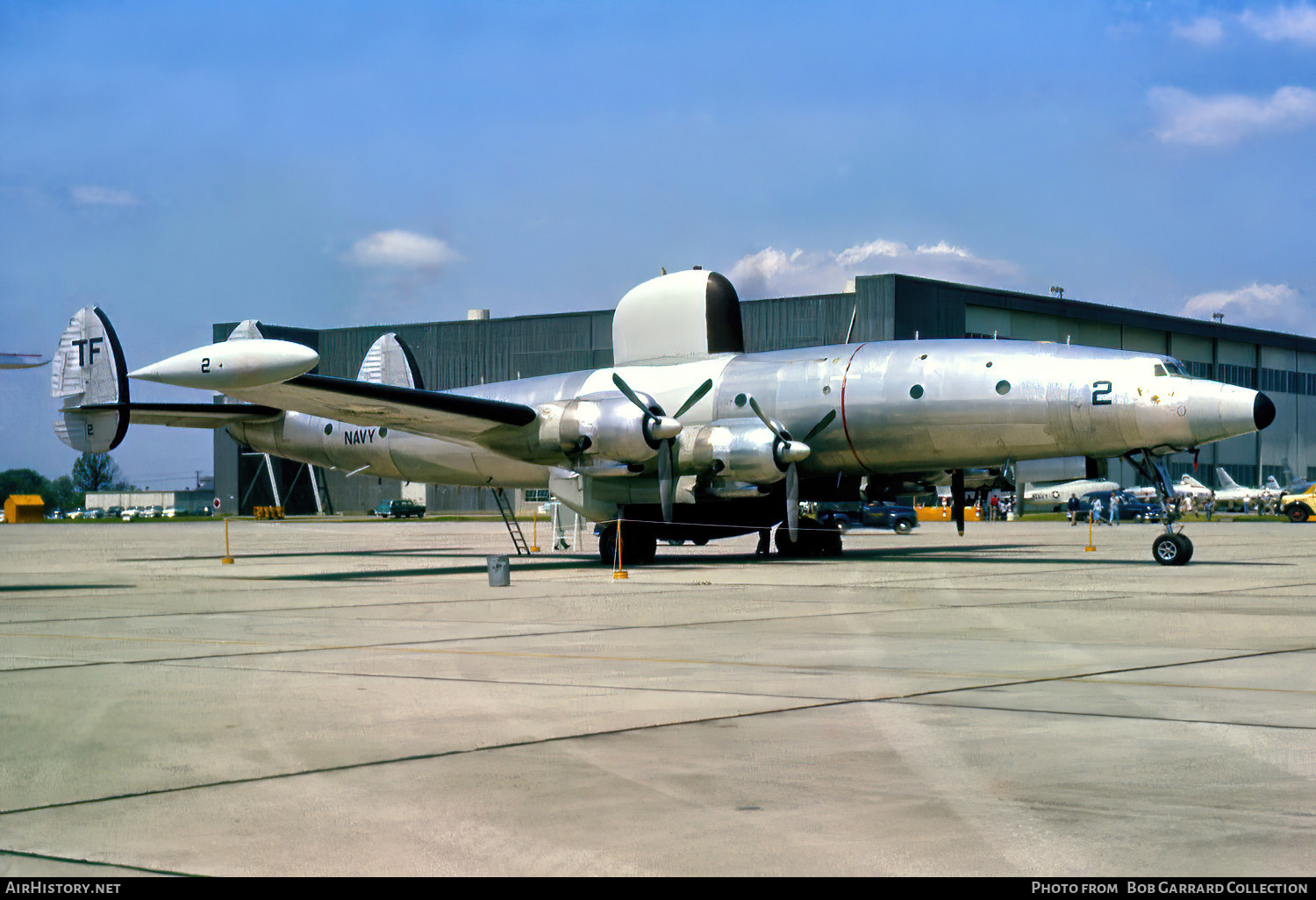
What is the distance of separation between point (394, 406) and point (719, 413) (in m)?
6.94

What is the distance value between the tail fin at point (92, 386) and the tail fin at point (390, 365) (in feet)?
24.3

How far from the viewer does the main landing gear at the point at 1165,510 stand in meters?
23.7

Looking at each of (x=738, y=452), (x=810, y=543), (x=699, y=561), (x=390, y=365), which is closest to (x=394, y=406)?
(x=738, y=452)

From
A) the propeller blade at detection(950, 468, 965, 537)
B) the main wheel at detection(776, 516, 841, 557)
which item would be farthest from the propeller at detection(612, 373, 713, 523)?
the propeller blade at detection(950, 468, 965, 537)

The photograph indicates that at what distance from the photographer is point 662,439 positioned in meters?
24.7

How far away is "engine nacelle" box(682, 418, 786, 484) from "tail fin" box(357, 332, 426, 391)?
11735 mm

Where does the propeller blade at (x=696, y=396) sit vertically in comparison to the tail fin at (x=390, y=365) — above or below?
below

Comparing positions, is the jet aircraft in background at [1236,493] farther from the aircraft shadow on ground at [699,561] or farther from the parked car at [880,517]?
the aircraft shadow on ground at [699,561]

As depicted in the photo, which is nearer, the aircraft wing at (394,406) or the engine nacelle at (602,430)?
the aircraft wing at (394,406)

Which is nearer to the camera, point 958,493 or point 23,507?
point 958,493

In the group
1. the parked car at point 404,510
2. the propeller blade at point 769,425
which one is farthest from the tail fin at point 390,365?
the parked car at point 404,510

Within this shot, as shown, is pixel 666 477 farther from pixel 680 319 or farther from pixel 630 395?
pixel 680 319

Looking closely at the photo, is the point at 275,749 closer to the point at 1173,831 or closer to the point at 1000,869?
the point at 1000,869

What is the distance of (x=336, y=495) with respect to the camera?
90125 mm
